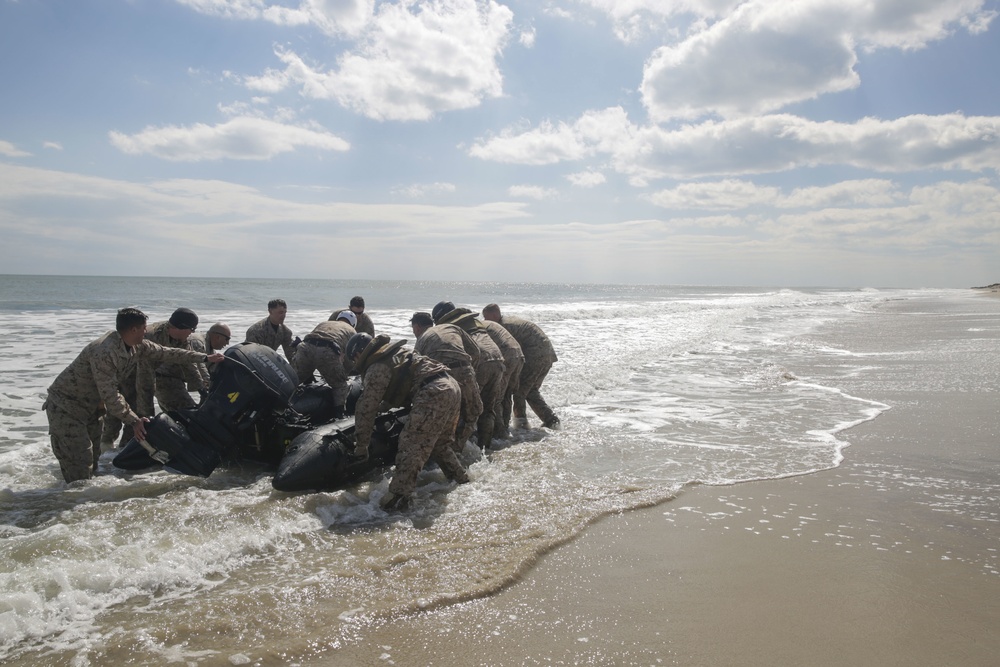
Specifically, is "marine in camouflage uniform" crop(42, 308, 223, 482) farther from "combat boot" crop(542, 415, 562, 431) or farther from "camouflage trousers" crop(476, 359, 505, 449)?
"combat boot" crop(542, 415, 562, 431)

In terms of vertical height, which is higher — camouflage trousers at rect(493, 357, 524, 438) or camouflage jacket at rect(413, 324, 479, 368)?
camouflage jacket at rect(413, 324, 479, 368)

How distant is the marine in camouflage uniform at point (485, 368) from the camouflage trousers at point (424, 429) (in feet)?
5.13

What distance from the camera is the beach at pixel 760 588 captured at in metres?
3.08

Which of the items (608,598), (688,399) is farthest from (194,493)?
(688,399)

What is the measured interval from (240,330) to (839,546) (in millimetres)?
17824

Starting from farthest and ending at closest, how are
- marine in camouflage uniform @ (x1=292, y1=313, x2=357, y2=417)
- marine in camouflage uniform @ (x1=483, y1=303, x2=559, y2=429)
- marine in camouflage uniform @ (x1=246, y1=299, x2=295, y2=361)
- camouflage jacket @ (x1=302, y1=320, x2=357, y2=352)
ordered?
1. marine in camouflage uniform @ (x1=483, y1=303, x2=559, y2=429)
2. marine in camouflage uniform @ (x1=246, y1=299, x2=295, y2=361)
3. camouflage jacket @ (x1=302, y1=320, x2=357, y2=352)
4. marine in camouflage uniform @ (x1=292, y1=313, x2=357, y2=417)

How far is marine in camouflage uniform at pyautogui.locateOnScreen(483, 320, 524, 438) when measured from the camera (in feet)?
25.9

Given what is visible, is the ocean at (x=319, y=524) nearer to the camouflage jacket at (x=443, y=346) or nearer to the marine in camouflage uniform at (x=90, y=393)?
the marine in camouflage uniform at (x=90, y=393)

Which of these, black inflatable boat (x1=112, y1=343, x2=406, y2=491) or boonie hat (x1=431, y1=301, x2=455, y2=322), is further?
boonie hat (x1=431, y1=301, x2=455, y2=322)

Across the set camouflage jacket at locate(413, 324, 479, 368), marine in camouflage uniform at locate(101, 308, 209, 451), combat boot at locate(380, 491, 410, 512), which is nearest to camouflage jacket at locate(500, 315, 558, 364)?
camouflage jacket at locate(413, 324, 479, 368)

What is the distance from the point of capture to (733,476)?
597 centimetres

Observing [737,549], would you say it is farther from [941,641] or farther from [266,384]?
[266,384]

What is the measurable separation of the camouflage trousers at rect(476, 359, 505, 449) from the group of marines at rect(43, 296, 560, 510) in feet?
0.04

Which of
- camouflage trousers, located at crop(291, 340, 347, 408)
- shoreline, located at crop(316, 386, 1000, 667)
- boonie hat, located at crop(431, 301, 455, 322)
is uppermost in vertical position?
boonie hat, located at crop(431, 301, 455, 322)
